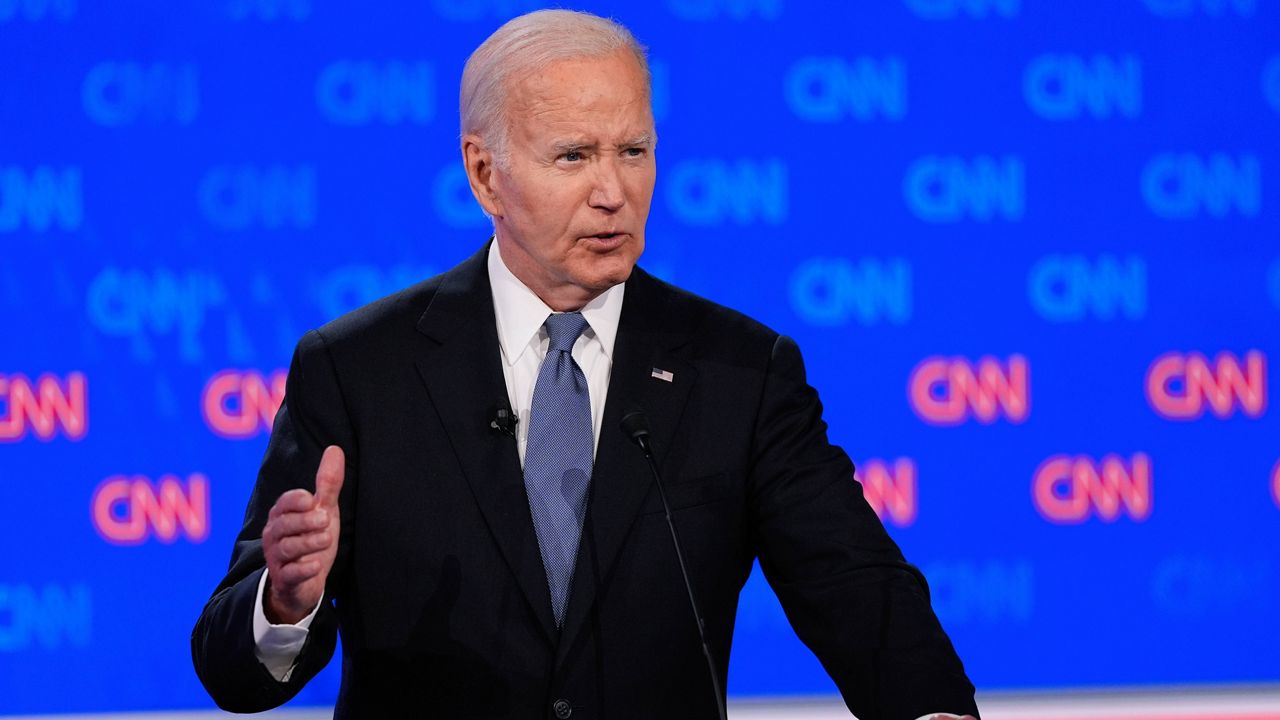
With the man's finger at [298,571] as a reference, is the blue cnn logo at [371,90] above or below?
above

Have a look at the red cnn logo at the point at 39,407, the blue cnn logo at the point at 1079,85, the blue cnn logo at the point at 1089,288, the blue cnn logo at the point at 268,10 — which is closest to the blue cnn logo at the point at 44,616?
the red cnn logo at the point at 39,407

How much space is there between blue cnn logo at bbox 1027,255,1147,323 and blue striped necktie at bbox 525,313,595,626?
172 centimetres

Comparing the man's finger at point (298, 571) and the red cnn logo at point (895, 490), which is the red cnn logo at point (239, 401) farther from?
the man's finger at point (298, 571)

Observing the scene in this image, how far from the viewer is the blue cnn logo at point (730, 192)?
313 cm

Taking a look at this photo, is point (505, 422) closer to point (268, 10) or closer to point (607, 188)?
point (607, 188)

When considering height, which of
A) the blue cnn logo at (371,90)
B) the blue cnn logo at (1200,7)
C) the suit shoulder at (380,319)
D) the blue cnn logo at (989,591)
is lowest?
the blue cnn logo at (989,591)

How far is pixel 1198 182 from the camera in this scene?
3.20 meters

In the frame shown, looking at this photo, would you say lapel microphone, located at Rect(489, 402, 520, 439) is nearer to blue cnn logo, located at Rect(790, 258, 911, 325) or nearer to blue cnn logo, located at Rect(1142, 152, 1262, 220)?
blue cnn logo, located at Rect(790, 258, 911, 325)

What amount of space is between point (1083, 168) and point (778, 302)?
0.73m

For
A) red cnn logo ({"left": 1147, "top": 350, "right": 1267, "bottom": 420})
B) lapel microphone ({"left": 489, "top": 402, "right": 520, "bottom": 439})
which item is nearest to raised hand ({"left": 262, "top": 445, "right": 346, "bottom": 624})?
lapel microphone ({"left": 489, "top": 402, "right": 520, "bottom": 439})

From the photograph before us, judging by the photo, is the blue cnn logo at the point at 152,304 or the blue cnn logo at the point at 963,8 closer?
the blue cnn logo at the point at 152,304

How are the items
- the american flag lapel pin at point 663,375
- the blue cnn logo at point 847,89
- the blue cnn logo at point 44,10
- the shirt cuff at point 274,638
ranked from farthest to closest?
the blue cnn logo at point 847,89
the blue cnn logo at point 44,10
the american flag lapel pin at point 663,375
the shirt cuff at point 274,638

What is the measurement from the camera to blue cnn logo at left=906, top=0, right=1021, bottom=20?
3.15 m

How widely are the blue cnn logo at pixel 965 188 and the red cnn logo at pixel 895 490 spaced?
544 millimetres
